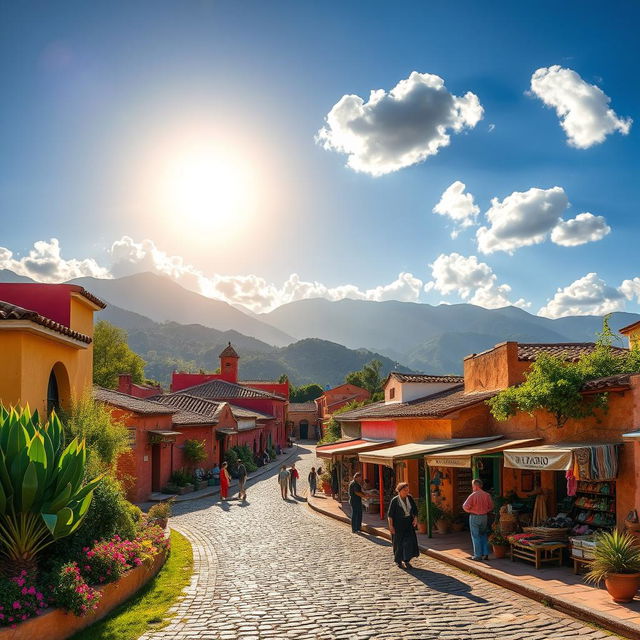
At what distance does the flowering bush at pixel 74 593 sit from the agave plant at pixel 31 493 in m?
0.53

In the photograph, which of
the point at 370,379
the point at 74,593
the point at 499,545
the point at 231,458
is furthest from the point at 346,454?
the point at 370,379

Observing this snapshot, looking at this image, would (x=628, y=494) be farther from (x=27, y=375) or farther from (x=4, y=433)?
(x=27, y=375)

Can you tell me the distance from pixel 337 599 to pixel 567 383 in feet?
20.0

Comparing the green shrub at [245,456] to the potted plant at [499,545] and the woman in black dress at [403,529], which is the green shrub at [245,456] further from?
the potted plant at [499,545]

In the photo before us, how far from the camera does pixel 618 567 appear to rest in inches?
341

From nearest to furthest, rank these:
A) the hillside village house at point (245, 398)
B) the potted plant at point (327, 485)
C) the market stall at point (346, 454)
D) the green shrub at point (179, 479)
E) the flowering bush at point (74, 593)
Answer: the flowering bush at point (74, 593)
the market stall at point (346, 454)
the potted plant at point (327, 485)
the green shrub at point (179, 479)
the hillside village house at point (245, 398)

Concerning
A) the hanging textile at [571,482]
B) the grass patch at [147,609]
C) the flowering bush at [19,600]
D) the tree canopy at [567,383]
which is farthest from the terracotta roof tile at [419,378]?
the flowering bush at [19,600]

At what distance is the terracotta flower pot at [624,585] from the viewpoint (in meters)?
8.50

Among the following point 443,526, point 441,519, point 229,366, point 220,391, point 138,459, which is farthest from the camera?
point 229,366

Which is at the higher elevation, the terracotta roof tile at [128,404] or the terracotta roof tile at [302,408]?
the terracotta roof tile at [128,404]

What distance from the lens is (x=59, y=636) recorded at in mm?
7289

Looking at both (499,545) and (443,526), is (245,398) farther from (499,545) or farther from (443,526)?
(499,545)

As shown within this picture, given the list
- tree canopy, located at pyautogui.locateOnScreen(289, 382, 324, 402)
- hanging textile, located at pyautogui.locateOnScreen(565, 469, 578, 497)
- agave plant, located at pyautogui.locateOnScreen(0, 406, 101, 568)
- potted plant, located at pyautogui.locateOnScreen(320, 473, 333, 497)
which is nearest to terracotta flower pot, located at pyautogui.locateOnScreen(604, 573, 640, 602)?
hanging textile, located at pyautogui.locateOnScreen(565, 469, 578, 497)

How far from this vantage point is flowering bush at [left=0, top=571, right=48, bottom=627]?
21.6 feet
